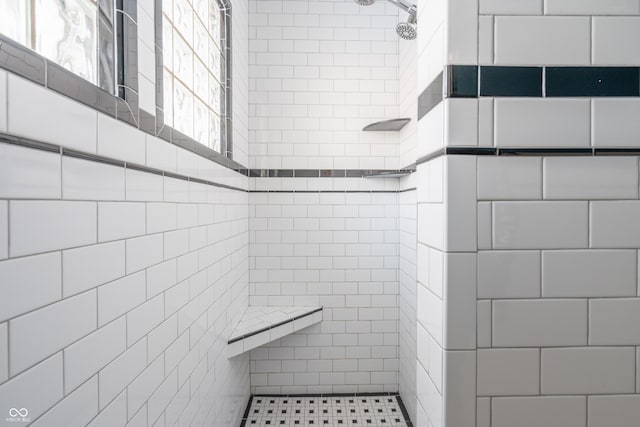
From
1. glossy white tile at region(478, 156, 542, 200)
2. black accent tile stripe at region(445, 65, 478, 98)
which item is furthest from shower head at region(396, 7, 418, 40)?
glossy white tile at region(478, 156, 542, 200)

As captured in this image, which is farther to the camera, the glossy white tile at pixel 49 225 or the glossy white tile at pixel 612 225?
the glossy white tile at pixel 612 225

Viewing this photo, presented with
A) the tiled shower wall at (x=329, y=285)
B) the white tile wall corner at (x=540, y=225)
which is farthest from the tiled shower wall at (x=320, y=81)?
the white tile wall corner at (x=540, y=225)

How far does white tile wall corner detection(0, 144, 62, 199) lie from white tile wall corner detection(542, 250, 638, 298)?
1.05m

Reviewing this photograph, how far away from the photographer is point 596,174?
73 centimetres

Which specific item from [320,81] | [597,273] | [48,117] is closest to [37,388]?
[48,117]

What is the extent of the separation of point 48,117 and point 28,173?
13 centimetres

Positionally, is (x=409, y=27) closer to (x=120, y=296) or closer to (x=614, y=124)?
(x=614, y=124)

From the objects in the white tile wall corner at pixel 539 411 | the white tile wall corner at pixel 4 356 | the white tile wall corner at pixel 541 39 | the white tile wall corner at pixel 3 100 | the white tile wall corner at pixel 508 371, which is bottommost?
the white tile wall corner at pixel 539 411

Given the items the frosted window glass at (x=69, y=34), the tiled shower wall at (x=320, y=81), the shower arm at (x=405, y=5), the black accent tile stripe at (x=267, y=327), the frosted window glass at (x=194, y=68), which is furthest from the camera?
the tiled shower wall at (x=320, y=81)

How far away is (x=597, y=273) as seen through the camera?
73 cm

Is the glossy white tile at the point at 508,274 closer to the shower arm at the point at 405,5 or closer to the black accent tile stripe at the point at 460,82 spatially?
the black accent tile stripe at the point at 460,82

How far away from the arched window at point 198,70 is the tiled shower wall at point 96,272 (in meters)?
0.23

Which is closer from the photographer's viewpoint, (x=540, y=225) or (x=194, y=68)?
(x=540, y=225)

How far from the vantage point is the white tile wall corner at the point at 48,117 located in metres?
0.59
